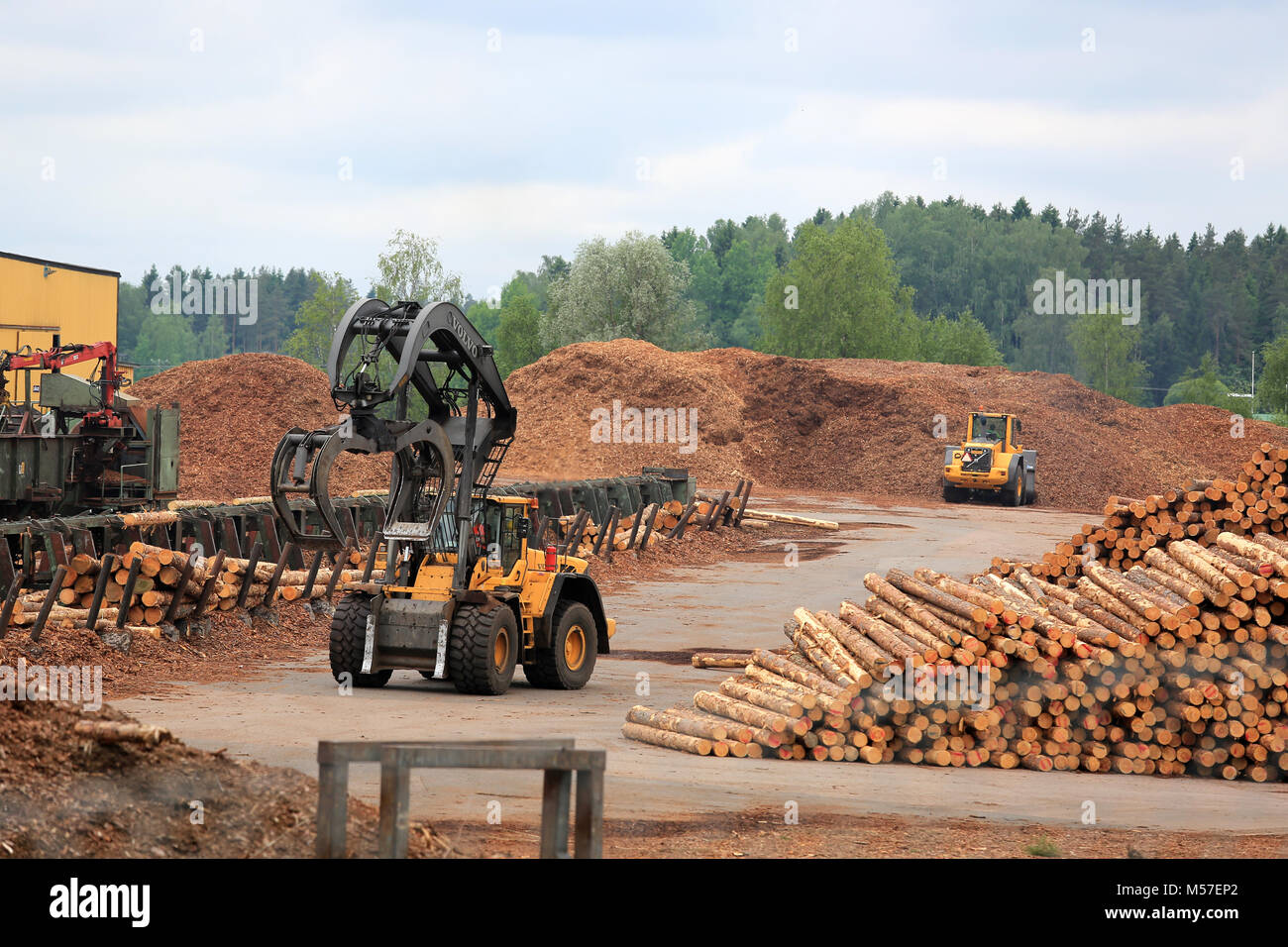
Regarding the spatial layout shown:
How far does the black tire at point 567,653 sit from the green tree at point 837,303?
243 feet

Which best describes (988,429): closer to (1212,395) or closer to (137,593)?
(137,593)

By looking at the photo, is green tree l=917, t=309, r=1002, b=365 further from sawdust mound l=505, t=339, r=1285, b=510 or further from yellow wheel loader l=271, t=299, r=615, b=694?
yellow wheel loader l=271, t=299, r=615, b=694

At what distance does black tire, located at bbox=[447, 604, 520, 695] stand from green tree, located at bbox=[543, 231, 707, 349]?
223 feet

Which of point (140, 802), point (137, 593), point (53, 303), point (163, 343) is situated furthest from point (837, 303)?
point (163, 343)

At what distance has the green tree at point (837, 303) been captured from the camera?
88.4m

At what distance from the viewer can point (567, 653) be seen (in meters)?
15.8

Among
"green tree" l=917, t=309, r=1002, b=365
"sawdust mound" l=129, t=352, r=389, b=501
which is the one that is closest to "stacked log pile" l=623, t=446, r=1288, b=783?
"sawdust mound" l=129, t=352, r=389, b=501

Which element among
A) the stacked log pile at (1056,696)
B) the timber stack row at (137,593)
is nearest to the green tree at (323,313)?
the timber stack row at (137,593)

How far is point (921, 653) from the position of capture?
12.6 metres

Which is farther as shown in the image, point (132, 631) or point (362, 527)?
point (362, 527)
